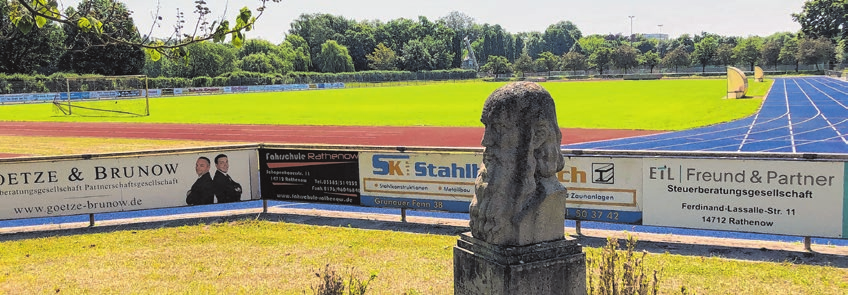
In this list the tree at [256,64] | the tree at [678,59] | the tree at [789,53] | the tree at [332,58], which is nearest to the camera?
the tree at [256,64]

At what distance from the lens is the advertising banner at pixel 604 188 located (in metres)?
9.31

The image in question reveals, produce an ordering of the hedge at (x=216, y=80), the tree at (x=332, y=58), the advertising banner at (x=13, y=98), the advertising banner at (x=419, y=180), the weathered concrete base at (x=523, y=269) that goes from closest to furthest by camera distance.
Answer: the weathered concrete base at (x=523, y=269) < the advertising banner at (x=419, y=180) < the advertising banner at (x=13, y=98) < the hedge at (x=216, y=80) < the tree at (x=332, y=58)

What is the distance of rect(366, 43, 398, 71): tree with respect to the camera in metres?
135

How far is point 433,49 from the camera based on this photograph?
5605 inches

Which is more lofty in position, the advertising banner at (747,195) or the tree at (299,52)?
the tree at (299,52)

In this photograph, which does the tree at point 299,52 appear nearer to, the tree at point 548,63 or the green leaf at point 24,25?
the tree at point 548,63

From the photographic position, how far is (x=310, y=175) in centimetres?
1117

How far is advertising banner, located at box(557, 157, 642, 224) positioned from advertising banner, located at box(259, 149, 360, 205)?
11.6 feet

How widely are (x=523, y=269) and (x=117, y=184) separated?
8775 millimetres

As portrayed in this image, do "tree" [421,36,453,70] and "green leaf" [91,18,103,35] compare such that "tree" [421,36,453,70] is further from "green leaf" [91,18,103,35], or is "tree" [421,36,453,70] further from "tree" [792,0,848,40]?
"green leaf" [91,18,103,35]

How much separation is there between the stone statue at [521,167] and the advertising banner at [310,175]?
6600 mm

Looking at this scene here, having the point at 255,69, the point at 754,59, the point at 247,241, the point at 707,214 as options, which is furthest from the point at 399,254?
the point at 754,59

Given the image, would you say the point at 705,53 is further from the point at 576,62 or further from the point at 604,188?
the point at 604,188

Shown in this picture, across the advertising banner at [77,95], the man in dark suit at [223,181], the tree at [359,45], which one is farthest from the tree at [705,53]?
the man in dark suit at [223,181]
